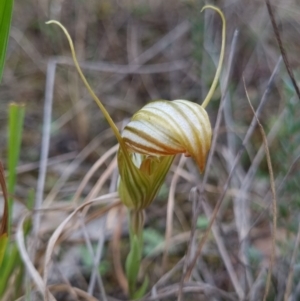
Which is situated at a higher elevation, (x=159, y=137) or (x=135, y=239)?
(x=159, y=137)

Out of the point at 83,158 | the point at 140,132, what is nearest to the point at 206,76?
the point at 83,158

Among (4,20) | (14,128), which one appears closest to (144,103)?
(14,128)

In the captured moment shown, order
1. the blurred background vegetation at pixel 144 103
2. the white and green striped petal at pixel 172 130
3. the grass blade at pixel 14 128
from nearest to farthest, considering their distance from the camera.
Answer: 1. the white and green striped petal at pixel 172 130
2. the grass blade at pixel 14 128
3. the blurred background vegetation at pixel 144 103

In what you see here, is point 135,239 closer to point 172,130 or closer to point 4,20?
point 172,130

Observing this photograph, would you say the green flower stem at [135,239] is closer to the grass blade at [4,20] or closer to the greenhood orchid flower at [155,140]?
the greenhood orchid flower at [155,140]

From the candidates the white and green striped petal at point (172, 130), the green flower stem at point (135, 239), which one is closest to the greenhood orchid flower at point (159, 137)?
the white and green striped petal at point (172, 130)

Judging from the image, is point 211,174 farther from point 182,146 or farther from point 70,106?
point 182,146
